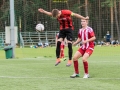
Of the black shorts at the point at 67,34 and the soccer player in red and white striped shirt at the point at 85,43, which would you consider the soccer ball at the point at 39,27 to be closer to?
the black shorts at the point at 67,34

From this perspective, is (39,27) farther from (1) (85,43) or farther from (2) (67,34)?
(1) (85,43)

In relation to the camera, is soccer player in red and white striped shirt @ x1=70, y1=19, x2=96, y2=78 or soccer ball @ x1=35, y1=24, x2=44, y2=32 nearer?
soccer player in red and white striped shirt @ x1=70, y1=19, x2=96, y2=78

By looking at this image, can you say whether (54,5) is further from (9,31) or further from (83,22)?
(83,22)

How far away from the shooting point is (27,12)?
33812mm

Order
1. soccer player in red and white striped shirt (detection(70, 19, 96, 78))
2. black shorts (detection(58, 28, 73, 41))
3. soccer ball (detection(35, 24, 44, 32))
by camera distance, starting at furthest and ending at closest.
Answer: soccer ball (detection(35, 24, 44, 32)) → black shorts (detection(58, 28, 73, 41)) → soccer player in red and white striped shirt (detection(70, 19, 96, 78))

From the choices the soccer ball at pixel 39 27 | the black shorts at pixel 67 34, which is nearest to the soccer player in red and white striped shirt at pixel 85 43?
the black shorts at pixel 67 34

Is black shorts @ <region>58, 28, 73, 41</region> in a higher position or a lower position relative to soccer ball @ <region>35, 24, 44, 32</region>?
lower

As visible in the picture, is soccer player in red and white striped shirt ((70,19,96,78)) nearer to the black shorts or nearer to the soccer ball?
the black shorts

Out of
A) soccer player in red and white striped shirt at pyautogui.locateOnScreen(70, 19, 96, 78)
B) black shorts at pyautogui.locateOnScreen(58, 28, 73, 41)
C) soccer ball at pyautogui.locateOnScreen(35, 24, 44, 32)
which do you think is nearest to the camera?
soccer player in red and white striped shirt at pyautogui.locateOnScreen(70, 19, 96, 78)

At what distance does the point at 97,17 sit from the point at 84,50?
2898 centimetres

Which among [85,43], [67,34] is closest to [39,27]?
[67,34]

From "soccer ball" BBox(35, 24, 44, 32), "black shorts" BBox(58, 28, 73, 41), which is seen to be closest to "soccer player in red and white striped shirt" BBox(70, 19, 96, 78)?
"black shorts" BBox(58, 28, 73, 41)

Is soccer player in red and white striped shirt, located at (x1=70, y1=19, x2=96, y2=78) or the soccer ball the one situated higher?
the soccer ball

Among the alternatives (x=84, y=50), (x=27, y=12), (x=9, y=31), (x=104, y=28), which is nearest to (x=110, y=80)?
(x=84, y=50)
